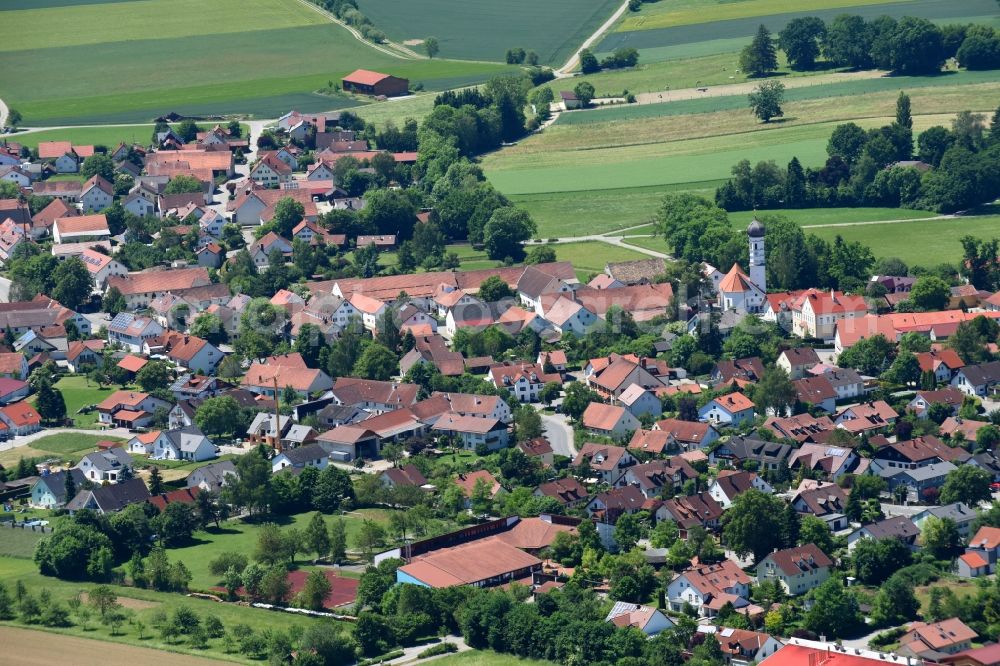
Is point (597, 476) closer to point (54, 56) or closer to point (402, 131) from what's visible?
point (402, 131)

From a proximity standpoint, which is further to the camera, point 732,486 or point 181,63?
point 181,63

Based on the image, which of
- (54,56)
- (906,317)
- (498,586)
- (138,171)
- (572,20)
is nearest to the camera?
(498,586)

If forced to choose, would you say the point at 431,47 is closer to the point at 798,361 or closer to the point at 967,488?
the point at 798,361

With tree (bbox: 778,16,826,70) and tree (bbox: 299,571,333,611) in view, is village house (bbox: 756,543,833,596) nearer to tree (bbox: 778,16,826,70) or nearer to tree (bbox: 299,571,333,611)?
tree (bbox: 299,571,333,611)

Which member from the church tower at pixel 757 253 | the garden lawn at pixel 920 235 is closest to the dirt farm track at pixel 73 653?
the church tower at pixel 757 253

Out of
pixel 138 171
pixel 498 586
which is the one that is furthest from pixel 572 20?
pixel 498 586

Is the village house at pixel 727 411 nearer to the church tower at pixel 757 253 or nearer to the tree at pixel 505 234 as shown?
the church tower at pixel 757 253

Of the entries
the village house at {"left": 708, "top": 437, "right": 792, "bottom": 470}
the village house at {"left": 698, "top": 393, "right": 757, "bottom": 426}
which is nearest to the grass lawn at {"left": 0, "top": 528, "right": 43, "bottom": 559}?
the village house at {"left": 708, "top": 437, "right": 792, "bottom": 470}

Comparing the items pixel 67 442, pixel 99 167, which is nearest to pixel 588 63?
pixel 99 167
